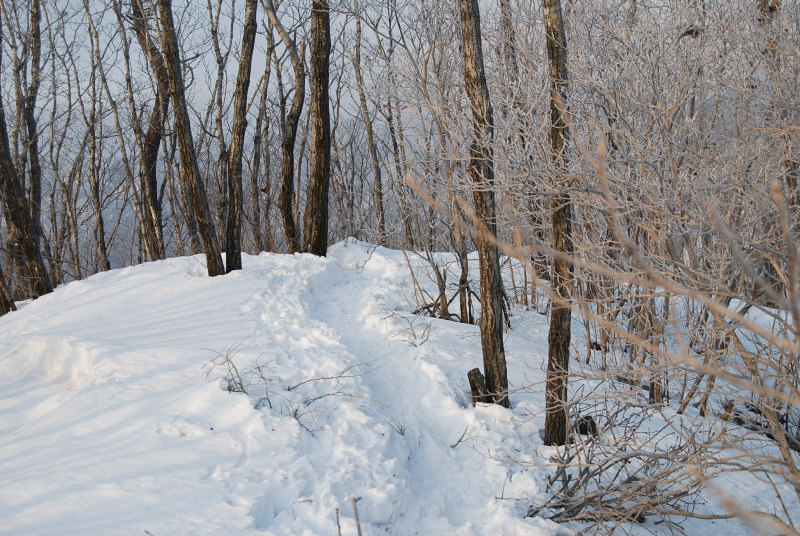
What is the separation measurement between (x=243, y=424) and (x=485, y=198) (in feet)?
8.93

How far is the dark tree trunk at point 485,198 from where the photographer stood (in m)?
4.79

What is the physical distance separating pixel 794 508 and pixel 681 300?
2917mm

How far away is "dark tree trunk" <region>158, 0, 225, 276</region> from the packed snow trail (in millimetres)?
768

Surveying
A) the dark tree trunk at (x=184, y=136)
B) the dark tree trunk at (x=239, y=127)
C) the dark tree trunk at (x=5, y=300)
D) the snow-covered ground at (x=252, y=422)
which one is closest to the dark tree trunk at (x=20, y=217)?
the dark tree trunk at (x=5, y=300)

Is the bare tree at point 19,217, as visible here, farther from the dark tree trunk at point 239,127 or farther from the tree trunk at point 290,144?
the tree trunk at point 290,144

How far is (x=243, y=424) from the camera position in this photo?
4.20 m

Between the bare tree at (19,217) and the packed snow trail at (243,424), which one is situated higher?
the bare tree at (19,217)

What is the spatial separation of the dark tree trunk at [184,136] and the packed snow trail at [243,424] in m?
0.77

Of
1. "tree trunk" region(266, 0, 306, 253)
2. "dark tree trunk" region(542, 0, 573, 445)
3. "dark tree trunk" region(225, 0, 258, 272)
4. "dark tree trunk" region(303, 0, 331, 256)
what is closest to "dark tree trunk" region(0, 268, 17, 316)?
"dark tree trunk" region(225, 0, 258, 272)

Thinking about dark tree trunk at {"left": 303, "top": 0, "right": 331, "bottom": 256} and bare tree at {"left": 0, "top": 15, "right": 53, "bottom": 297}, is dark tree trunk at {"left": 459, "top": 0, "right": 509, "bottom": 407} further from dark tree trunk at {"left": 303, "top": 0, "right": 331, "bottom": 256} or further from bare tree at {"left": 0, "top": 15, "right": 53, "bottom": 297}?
bare tree at {"left": 0, "top": 15, "right": 53, "bottom": 297}

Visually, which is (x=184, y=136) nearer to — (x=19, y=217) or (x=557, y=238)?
(x=19, y=217)

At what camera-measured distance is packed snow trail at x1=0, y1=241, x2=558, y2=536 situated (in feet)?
11.1

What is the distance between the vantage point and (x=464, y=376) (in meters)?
5.70

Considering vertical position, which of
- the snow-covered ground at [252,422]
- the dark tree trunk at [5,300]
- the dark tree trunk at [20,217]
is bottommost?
the snow-covered ground at [252,422]
